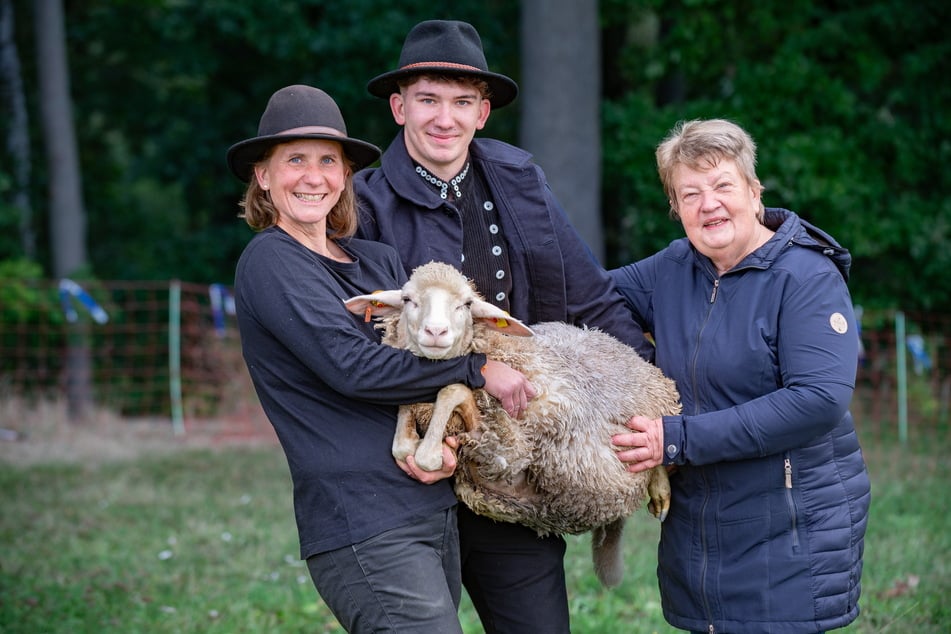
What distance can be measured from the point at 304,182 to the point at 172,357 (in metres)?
9.82

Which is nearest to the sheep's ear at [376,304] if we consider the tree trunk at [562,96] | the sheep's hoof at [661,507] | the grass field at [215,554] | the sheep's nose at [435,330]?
the sheep's nose at [435,330]

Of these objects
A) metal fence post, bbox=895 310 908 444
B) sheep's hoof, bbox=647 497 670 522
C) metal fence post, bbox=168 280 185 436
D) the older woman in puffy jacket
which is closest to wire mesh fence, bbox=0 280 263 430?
metal fence post, bbox=168 280 185 436

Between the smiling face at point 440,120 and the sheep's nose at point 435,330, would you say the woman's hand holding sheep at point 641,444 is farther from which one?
the smiling face at point 440,120

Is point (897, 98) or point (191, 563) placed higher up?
point (897, 98)

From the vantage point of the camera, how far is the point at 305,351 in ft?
9.52

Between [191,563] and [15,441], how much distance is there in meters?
5.36

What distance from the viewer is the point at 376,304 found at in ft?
10.5

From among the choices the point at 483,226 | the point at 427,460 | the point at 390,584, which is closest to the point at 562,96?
the point at 483,226

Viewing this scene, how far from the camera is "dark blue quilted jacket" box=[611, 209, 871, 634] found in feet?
10.0

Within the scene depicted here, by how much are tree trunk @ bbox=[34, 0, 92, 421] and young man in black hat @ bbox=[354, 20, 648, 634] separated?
10.0 meters

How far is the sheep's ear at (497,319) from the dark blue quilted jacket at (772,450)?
1.86 ft

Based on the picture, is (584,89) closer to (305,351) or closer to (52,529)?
(52,529)

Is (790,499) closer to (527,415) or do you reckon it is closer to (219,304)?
(527,415)

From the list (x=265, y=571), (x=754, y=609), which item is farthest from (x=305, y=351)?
(x=265, y=571)
